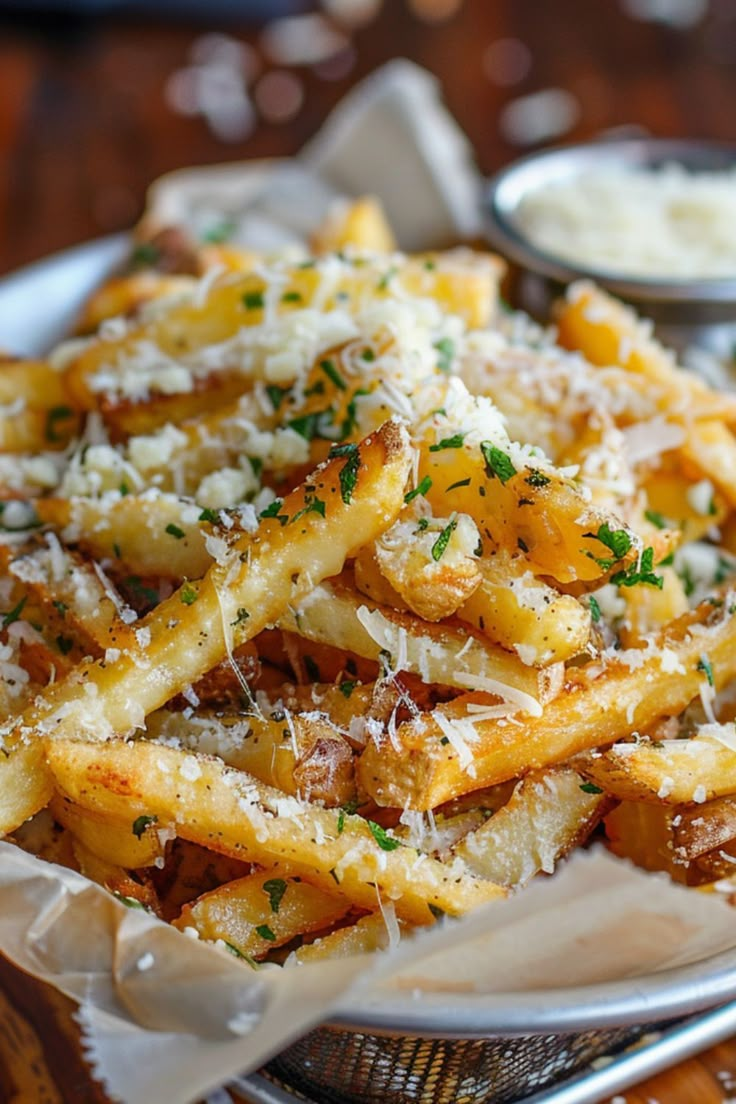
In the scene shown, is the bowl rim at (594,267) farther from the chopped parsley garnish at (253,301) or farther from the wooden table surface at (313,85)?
the chopped parsley garnish at (253,301)

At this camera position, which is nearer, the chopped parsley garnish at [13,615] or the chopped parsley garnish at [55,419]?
the chopped parsley garnish at [13,615]

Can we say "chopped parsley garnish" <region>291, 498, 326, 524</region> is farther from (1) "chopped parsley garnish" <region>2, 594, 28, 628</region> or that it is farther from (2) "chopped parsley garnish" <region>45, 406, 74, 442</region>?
(2) "chopped parsley garnish" <region>45, 406, 74, 442</region>

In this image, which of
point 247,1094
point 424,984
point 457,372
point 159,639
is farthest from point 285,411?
point 247,1094

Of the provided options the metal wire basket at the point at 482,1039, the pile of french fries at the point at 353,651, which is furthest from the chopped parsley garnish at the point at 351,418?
the metal wire basket at the point at 482,1039

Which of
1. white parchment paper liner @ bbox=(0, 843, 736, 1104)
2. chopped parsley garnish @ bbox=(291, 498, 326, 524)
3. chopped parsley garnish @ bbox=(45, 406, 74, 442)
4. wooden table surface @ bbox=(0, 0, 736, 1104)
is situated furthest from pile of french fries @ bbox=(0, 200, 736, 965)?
wooden table surface @ bbox=(0, 0, 736, 1104)

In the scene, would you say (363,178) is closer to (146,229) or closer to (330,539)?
(146,229)

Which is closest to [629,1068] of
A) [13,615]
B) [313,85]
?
[13,615]

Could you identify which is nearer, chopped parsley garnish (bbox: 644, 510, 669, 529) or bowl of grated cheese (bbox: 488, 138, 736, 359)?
chopped parsley garnish (bbox: 644, 510, 669, 529)
